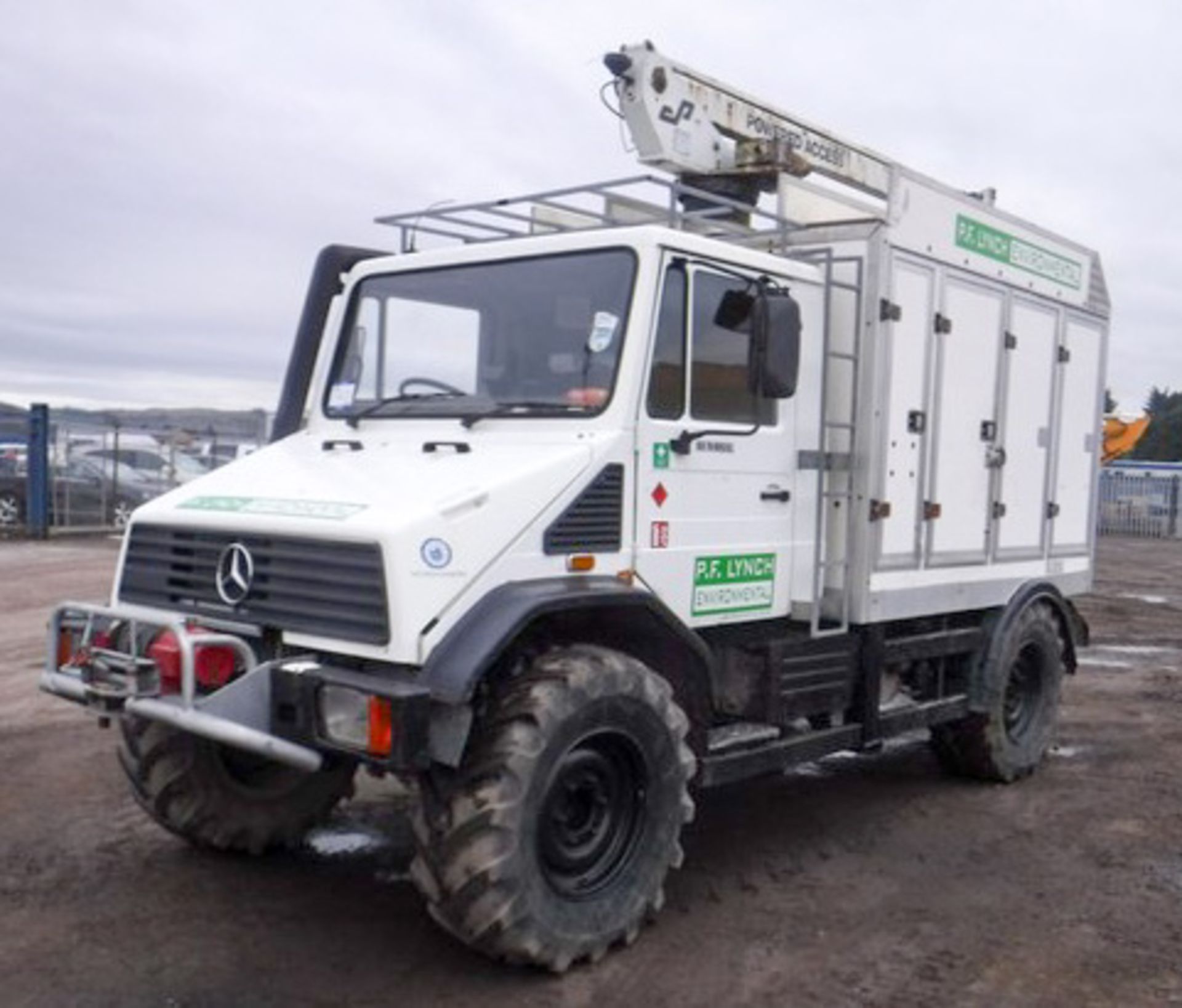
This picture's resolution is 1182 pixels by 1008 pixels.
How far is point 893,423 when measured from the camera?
20.1ft

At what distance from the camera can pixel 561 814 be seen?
4605 mm

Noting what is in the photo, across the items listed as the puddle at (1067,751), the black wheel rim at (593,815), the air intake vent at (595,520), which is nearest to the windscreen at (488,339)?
the air intake vent at (595,520)

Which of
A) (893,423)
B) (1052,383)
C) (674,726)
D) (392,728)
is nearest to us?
(392,728)

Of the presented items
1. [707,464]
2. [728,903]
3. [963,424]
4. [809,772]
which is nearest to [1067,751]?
[809,772]

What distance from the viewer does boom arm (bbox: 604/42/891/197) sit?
251 inches

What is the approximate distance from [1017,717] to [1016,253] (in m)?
2.69

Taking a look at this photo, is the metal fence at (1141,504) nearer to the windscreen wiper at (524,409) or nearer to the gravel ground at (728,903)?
the gravel ground at (728,903)

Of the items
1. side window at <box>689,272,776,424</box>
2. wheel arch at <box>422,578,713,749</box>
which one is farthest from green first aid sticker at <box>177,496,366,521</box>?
side window at <box>689,272,776,424</box>

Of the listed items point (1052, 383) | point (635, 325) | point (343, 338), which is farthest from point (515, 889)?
point (1052, 383)

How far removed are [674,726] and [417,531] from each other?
1257 millimetres

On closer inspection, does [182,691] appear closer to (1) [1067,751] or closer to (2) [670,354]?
(2) [670,354]

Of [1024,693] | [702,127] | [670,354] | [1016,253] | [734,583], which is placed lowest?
[1024,693]

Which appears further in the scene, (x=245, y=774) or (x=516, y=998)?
(x=245, y=774)

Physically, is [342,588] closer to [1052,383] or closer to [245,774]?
[245,774]
